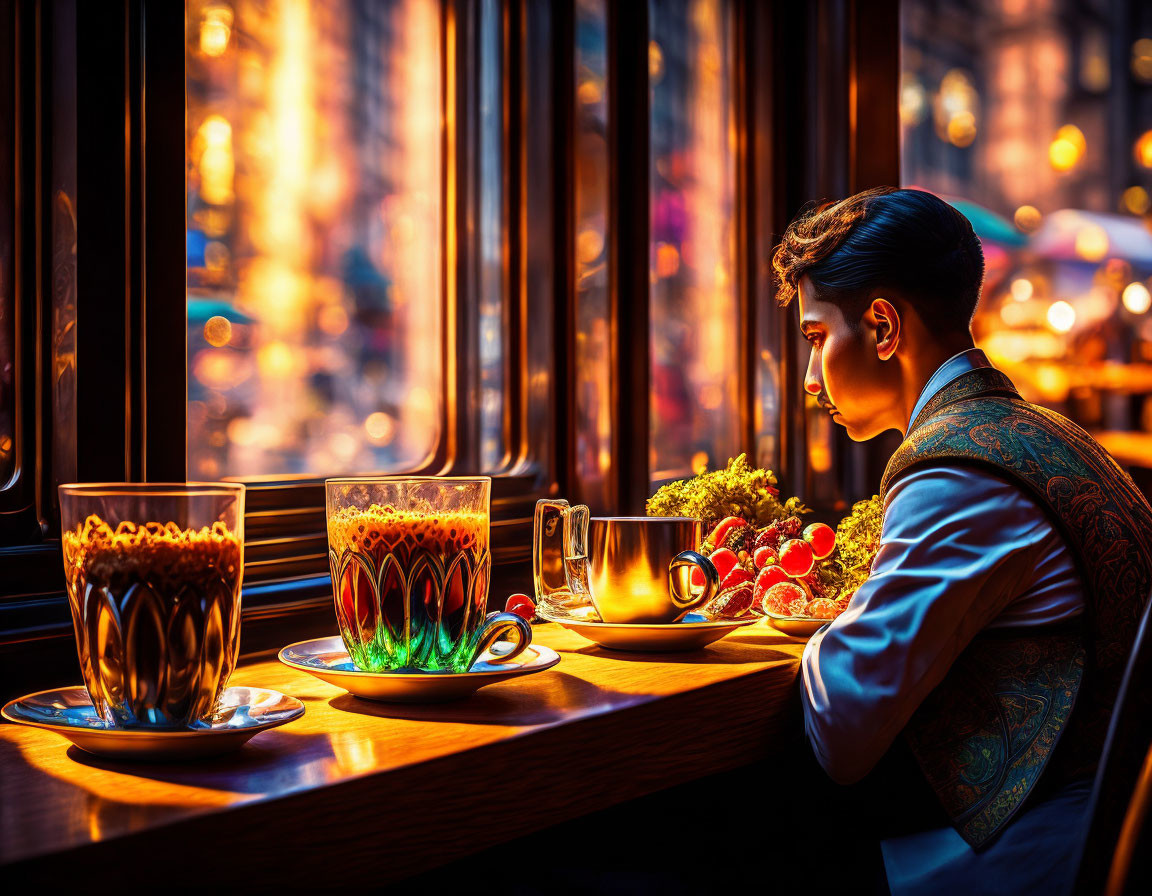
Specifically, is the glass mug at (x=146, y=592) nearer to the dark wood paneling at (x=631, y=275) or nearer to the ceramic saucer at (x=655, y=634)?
the ceramic saucer at (x=655, y=634)

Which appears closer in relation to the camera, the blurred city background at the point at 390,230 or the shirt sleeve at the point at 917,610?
the shirt sleeve at the point at 917,610

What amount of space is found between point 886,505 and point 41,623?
0.96 m

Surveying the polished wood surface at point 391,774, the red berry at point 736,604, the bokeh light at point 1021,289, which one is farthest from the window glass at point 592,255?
the bokeh light at point 1021,289

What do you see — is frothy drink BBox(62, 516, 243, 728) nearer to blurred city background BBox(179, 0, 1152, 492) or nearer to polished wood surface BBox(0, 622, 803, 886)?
polished wood surface BBox(0, 622, 803, 886)

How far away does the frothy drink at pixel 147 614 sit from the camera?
0.76 meters

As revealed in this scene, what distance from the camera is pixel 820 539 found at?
1580mm

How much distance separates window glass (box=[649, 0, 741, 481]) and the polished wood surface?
4.57 ft

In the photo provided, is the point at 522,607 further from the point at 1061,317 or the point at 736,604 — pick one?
the point at 1061,317

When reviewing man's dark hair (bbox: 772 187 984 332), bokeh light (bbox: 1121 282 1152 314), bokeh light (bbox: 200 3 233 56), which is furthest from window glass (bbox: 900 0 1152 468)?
bokeh light (bbox: 200 3 233 56)

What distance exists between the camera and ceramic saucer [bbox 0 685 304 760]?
0.74 metres

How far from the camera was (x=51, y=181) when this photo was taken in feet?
3.95

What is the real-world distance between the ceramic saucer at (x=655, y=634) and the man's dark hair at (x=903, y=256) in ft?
1.56

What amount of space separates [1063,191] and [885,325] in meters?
3.60

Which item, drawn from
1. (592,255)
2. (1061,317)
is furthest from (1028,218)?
(592,255)
